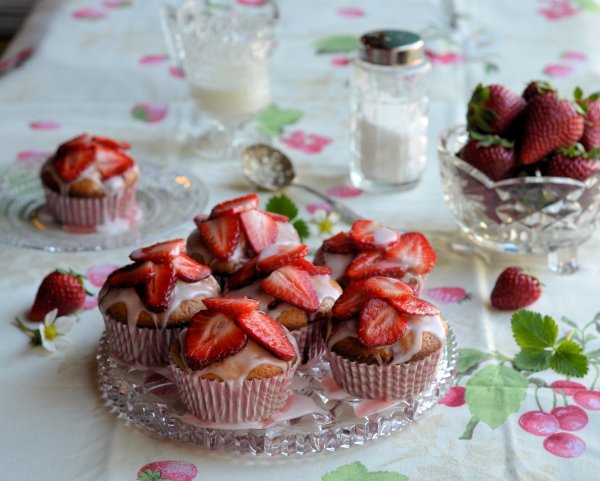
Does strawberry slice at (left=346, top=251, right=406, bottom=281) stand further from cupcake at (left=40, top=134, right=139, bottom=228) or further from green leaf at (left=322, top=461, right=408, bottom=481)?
cupcake at (left=40, top=134, right=139, bottom=228)

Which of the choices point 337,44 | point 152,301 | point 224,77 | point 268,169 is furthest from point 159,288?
point 337,44

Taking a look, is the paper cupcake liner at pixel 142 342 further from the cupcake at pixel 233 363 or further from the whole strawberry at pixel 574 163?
the whole strawberry at pixel 574 163

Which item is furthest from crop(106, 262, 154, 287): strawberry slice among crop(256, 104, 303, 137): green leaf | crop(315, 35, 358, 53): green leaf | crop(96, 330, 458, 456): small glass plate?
crop(315, 35, 358, 53): green leaf

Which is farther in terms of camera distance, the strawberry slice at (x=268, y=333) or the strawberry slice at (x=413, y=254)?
the strawberry slice at (x=413, y=254)

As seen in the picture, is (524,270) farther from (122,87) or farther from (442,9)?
(442,9)

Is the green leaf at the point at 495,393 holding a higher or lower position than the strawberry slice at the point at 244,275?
lower

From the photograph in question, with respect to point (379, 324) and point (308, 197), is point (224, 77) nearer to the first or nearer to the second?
point (308, 197)

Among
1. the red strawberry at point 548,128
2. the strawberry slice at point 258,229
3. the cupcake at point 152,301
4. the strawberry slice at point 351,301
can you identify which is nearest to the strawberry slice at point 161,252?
the cupcake at point 152,301
